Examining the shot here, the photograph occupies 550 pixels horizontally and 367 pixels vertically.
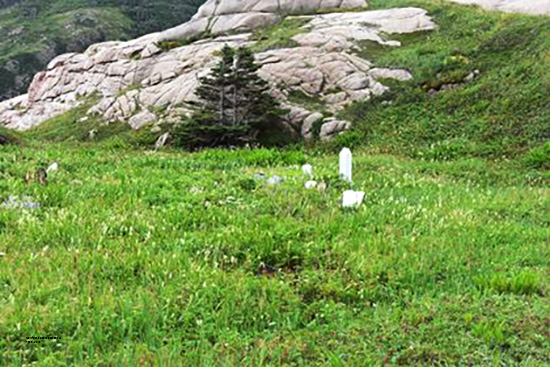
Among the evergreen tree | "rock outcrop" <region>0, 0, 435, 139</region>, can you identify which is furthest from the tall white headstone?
"rock outcrop" <region>0, 0, 435, 139</region>

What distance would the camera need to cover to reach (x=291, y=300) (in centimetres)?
504

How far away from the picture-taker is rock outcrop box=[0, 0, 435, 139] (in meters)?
27.8

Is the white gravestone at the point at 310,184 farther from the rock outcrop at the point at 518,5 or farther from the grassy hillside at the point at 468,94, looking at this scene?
the rock outcrop at the point at 518,5

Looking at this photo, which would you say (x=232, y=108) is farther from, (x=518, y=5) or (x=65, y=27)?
(x=65, y=27)

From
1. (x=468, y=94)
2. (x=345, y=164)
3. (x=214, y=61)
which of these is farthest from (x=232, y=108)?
(x=345, y=164)

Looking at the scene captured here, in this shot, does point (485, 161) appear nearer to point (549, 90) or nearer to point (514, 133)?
point (514, 133)

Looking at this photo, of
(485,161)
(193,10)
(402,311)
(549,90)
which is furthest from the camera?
(193,10)

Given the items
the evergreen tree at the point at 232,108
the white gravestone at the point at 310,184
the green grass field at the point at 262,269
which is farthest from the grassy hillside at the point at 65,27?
the white gravestone at the point at 310,184

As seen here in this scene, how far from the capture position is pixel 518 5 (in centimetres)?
3344

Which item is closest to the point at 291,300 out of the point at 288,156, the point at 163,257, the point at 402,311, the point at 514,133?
the point at 402,311

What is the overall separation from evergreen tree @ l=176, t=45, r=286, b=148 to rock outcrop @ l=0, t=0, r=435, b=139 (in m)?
1.38

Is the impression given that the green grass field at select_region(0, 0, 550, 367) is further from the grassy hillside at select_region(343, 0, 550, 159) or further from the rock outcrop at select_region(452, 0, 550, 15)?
the rock outcrop at select_region(452, 0, 550, 15)

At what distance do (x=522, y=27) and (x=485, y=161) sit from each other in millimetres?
14495

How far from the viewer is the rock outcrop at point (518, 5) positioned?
3112cm
